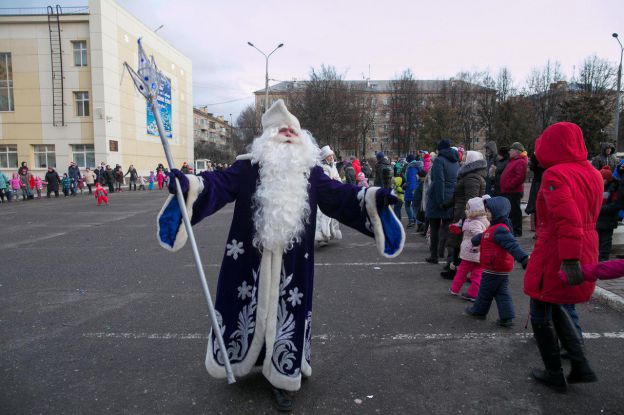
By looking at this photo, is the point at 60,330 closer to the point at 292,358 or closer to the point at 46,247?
→ the point at 292,358

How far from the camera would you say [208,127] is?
10356 cm

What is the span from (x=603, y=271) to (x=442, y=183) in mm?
4015

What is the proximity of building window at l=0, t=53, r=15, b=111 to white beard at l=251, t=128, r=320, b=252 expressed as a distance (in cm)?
3653

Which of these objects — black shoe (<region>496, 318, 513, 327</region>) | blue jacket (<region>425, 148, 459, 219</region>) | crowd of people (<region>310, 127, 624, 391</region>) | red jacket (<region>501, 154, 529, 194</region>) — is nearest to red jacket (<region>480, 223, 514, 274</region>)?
crowd of people (<region>310, 127, 624, 391</region>)

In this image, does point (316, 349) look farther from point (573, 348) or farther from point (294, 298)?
point (573, 348)

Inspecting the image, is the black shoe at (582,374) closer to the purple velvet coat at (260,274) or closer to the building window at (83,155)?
the purple velvet coat at (260,274)

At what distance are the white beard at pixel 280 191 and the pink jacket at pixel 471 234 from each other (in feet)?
9.12

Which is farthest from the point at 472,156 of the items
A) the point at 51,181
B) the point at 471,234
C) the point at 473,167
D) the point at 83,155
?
the point at 83,155

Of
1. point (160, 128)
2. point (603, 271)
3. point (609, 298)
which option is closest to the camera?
point (603, 271)

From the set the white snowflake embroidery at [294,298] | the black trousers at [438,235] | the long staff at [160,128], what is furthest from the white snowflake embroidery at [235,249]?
the black trousers at [438,235]

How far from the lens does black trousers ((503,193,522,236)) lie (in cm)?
866

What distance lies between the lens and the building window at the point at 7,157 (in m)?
32.0

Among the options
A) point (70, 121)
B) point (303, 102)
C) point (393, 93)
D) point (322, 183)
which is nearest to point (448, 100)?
point (393, 93)

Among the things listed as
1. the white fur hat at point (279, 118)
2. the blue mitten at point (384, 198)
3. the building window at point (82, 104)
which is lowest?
the blue mitten at point (384, 198)
